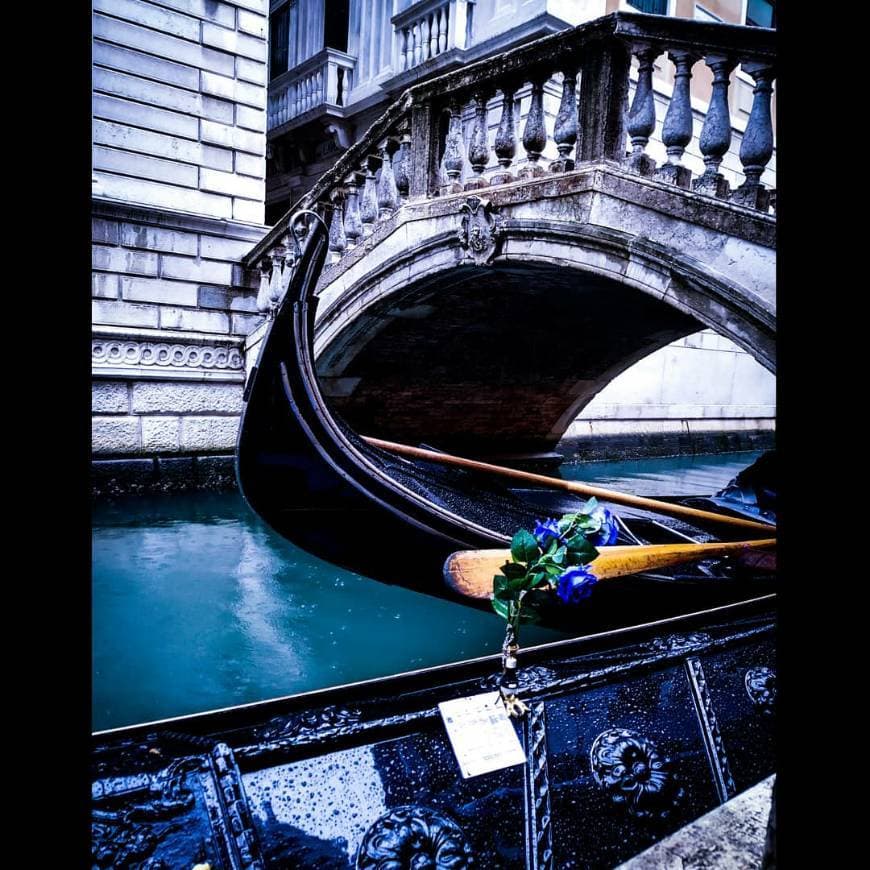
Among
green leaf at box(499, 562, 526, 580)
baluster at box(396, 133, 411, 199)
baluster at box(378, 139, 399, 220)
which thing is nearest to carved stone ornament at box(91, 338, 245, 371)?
baluster at box(378, 139, 399, 220)

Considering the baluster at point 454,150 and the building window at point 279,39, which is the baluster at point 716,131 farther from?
the building window at point 279,39

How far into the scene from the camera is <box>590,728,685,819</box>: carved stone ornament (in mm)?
1117

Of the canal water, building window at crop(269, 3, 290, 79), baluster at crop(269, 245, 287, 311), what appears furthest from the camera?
building window at crop(269, 3, 290, 79)

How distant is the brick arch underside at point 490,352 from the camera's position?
362cm

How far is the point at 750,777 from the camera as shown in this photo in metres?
1.25

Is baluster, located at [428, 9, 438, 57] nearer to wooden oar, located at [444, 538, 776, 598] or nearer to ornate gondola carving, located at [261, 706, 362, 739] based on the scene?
wooden oar, located at [444, 538, 776, 598]

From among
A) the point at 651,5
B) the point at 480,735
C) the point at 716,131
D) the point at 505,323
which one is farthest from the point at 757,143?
the point at 651,5

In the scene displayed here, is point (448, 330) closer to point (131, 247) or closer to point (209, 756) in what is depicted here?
point (131, 247)

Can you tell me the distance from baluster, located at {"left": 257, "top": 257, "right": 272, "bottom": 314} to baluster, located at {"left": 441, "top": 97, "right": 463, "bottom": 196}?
150 cm

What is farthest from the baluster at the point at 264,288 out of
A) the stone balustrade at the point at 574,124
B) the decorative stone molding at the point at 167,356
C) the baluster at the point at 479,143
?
the baluster at the point at 479,143

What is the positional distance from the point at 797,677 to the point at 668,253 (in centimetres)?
224

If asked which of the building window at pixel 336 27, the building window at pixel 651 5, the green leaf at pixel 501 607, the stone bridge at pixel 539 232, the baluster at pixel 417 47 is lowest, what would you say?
the green leaf at pixel 501 607

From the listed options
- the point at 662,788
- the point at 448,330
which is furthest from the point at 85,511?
the point at 448,330

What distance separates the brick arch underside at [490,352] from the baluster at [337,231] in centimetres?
38
